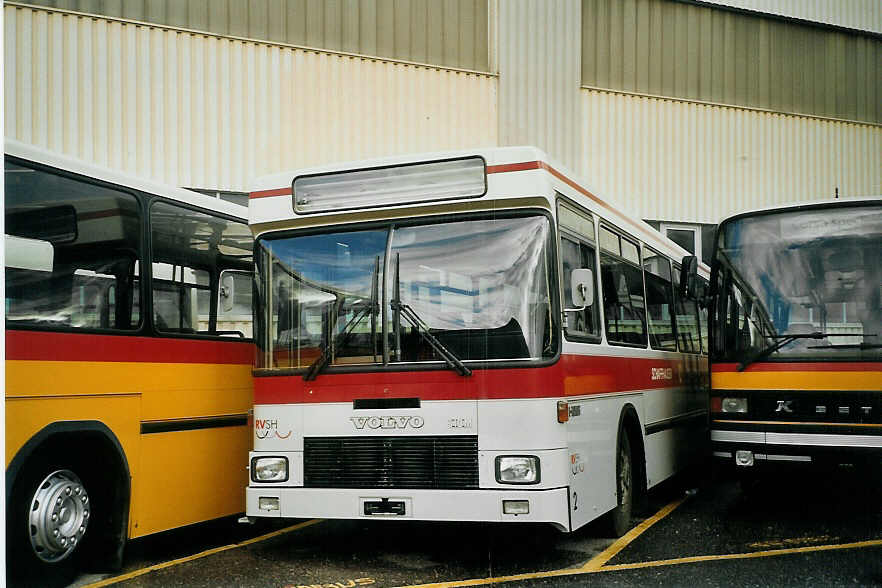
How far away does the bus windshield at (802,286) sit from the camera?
7844 mm

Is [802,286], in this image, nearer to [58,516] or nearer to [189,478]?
[189,478]

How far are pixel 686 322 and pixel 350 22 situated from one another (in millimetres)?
5102

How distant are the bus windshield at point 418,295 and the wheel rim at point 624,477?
190 cm

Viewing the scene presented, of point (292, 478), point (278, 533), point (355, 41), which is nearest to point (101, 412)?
point (292, 478)

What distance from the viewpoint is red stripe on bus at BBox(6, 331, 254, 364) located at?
559 centimetres

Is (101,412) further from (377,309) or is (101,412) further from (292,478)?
(377,309)

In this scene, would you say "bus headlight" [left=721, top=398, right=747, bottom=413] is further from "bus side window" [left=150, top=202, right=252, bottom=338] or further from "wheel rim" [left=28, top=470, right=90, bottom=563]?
"wheel rim" [left=28, top=470, right=90, bottom=563]

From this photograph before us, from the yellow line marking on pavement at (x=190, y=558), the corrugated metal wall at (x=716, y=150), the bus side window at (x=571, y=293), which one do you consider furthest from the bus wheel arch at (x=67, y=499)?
the corrugated metal wall at (x=716, y=150)

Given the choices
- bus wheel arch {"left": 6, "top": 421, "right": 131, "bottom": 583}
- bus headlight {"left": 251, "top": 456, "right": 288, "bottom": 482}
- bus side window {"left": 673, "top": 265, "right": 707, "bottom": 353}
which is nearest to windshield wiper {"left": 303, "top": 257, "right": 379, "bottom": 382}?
bus headlight {"left": 251, "top": 456, "right": 288, "bottom": 482}

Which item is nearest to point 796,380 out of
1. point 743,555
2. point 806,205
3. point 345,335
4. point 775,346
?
point 775,346

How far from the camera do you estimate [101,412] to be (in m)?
6.30

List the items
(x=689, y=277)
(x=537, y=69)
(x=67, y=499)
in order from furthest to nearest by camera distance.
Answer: (x=689, y=277)
(x=537, y=69)
(x=67, y=499)

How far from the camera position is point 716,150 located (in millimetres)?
8625

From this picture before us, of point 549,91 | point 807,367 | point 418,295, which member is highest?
point 549,91
